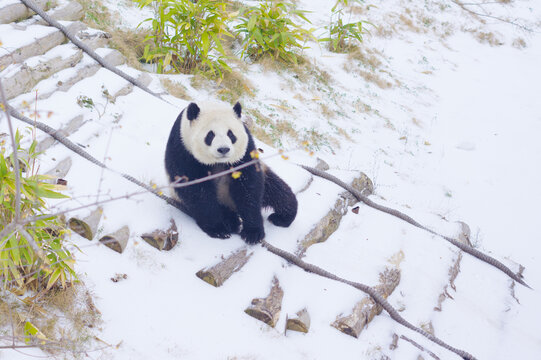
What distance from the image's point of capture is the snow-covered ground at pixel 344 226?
263 cm

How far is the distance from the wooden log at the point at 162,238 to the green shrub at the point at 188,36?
2.83 metres

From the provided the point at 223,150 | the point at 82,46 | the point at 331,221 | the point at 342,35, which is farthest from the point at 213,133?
the point at 342,35

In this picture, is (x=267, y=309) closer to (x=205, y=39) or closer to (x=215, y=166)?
(x=215, y=166)

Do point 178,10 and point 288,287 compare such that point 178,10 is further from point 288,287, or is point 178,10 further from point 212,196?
point 288,287

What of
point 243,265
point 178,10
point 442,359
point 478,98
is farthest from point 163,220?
point 478,98

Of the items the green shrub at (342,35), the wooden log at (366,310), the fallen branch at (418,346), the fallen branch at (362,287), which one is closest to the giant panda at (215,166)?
the fallen branch at (362,287)

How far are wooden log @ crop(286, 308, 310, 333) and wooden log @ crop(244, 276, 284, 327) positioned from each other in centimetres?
8

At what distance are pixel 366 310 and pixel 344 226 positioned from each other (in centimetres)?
98

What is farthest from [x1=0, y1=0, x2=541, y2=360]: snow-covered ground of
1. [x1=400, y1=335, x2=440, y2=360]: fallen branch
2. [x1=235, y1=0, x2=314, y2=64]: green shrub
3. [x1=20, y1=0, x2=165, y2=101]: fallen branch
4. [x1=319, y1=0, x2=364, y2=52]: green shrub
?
[x1=235, y1=0, x2=314, y2=64]: green shrub

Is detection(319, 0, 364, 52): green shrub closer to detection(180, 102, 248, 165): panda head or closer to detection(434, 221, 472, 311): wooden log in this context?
detection(434, 221, 472, 311): wooden log

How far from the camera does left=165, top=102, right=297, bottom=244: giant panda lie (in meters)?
2.95

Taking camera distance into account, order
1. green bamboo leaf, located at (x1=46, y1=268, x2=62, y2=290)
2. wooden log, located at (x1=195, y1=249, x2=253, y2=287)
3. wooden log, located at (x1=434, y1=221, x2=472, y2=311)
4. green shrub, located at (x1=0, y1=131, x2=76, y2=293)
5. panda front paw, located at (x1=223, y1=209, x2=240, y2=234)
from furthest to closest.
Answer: wooden log, located at (x1=434, y1=221, x2=472, y2=311), panda front paw, located at (x1=223, y1=209, x2=240, y2=234), wooden log, located at (x1=195, y1=249, x2=253, y2=287), green bamboo leaf, located at (x1=46, y1=268, x2=62, y2=290), green shrub, located at (x1=0, y1=131, x2=76, y2=293)

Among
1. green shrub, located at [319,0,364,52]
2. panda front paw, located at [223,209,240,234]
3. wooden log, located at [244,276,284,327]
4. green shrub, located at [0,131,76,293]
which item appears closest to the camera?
green shrub, located at [0,131,76,293]

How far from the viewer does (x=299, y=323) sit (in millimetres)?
2781
